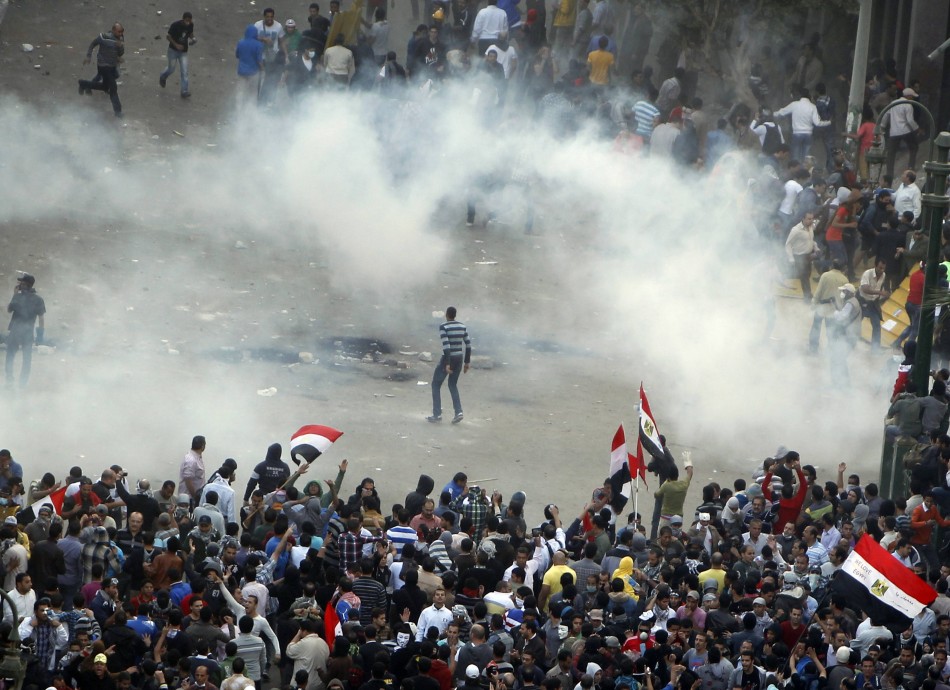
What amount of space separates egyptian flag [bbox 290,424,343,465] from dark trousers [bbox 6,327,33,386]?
409 centimetres

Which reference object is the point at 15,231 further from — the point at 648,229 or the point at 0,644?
the point at 0,644

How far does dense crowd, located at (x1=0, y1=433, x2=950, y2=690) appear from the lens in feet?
36.6

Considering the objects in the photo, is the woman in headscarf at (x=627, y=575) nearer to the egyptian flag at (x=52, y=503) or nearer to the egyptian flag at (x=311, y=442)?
the egyptian flag at (x=311, y=442)

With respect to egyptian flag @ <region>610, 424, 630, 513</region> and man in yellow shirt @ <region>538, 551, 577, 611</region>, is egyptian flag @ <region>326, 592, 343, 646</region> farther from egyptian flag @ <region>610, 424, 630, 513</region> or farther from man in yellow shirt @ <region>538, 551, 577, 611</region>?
egyptian flag @ <region>610, 424, 630, 513</region>

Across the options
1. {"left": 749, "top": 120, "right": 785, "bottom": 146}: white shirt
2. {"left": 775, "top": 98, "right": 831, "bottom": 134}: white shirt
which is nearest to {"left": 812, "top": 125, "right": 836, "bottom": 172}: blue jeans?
{"left": 775, "top": 98, "right": 831, "bottom": 134}: white shirt

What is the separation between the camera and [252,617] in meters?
11.6

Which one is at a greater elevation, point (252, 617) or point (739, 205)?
point (739, 205)

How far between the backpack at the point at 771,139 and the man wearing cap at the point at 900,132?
1.44 m

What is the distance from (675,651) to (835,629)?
1.19m

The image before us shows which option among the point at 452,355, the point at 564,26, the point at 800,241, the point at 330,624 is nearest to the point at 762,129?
the point at 800,241

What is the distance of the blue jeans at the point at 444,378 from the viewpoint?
1816 cm

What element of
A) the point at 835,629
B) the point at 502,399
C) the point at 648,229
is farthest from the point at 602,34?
the point at 835,629

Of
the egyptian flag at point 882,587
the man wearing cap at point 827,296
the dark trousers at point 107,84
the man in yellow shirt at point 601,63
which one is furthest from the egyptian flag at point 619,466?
the dark trousers at point 107,84

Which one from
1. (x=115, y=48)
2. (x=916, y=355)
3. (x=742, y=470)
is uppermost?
(x=115, y=48)
